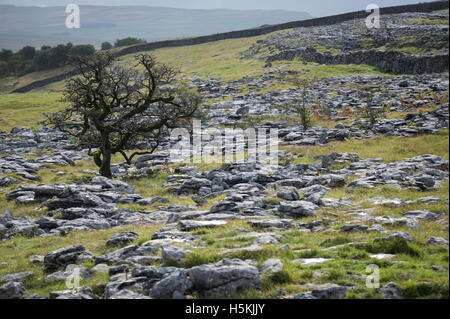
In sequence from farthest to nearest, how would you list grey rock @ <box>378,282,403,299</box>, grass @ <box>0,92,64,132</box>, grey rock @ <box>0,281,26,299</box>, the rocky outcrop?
grass @ <box>0,92,64,132</box> < the rocky outcrop < grey rock @ <box>0,281,26,299</box> < grey rock @ <box>378,282,403,299</box>

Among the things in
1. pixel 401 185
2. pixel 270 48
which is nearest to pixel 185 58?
pixel 270 48

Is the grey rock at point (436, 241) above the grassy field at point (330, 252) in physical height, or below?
above

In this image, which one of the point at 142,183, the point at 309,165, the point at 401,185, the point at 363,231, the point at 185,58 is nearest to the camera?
the point at 363,231

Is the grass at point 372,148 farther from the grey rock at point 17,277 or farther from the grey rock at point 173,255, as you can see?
the grey rock at point 17,277

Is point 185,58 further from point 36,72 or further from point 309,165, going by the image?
point 309,165

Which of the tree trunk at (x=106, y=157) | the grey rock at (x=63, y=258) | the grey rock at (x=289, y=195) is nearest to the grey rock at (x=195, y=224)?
the grey rock at (x=63, y=258)

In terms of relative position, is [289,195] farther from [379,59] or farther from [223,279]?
[379,59]

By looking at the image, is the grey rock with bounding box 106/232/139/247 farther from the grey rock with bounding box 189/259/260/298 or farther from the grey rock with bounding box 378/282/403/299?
the grey rock with bounding box 378/282/403/299

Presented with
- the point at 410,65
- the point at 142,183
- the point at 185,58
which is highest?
the point at 185,58

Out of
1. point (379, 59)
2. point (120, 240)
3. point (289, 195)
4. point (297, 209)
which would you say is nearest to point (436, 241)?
point (297, 209)

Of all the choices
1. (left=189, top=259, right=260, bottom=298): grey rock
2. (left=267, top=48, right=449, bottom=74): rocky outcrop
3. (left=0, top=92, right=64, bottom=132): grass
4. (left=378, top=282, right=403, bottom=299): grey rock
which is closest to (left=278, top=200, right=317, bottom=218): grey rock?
(left=189, top=259, right=260, bottom=298): grey rock

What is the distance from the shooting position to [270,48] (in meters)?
85.8
